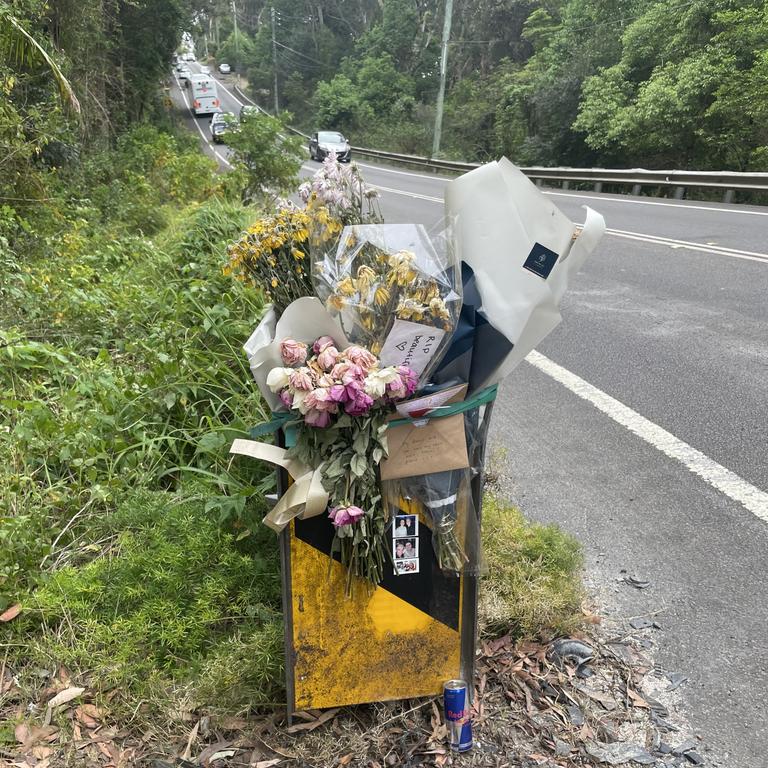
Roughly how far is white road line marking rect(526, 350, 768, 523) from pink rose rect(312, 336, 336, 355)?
2.38 metres

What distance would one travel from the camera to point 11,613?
258cm

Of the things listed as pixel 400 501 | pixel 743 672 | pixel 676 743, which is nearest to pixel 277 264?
pixel 400 501

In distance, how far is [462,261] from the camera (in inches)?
75.3

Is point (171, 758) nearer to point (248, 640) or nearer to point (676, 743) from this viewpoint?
point (248, 640)

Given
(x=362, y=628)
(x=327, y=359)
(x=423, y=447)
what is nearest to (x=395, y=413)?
(x=423, y=447)

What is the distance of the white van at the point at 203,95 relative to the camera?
164 ft

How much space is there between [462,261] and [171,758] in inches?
68.9

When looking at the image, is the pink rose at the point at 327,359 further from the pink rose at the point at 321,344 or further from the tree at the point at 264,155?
the tree at the point at 264,155

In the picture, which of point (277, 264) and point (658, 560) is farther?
point (658, 560)

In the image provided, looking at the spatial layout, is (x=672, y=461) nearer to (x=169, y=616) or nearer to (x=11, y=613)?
(x=169, y=616)

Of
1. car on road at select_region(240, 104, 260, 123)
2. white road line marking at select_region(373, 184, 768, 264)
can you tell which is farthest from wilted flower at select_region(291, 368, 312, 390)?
car on road at select_region(240, 104, 260, 123)

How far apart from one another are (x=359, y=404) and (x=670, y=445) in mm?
2732

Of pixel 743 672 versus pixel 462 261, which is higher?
pixel 462 261

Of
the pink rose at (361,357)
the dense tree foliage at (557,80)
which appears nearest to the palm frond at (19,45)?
the pink rose at (361,357)
